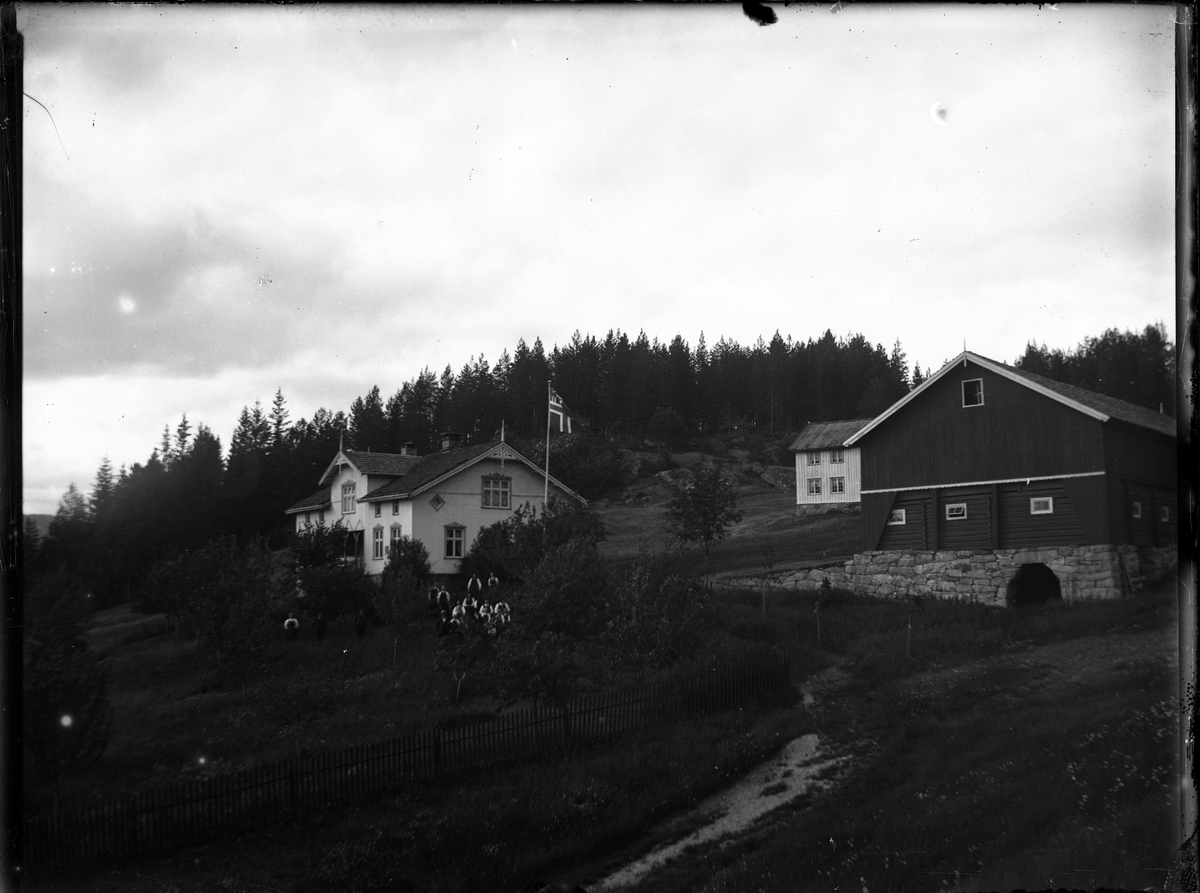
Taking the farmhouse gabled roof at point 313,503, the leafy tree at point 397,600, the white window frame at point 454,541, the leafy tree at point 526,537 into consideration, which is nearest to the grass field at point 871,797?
the leafy tree at point 397,600

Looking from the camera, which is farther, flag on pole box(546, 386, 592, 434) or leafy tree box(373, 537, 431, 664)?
flag on pole box(546, 386, 592, 434)

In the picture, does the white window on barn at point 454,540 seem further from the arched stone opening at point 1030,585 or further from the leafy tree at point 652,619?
the arched stone opening at point 1030,585

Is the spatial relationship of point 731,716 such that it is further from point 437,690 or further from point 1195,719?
point 1195,719

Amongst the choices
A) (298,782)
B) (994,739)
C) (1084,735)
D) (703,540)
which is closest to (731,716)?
(994,739)

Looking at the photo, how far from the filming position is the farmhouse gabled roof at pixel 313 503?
82.3ft

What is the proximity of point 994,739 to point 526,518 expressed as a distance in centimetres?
2174

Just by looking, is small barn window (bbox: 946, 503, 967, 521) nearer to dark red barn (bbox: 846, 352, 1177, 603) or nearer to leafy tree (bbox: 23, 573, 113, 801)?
dark red barn (bbox: 846, 352, 1177, 603)

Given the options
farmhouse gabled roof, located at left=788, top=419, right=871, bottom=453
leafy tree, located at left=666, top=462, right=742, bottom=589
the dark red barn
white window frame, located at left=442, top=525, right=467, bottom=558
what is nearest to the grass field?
the dark red barn

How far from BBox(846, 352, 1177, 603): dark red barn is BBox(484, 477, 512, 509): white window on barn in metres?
14.7

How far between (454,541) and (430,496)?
2.25 m

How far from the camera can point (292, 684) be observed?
61.7 ft

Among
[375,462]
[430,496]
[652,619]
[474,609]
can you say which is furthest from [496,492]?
[652,619]

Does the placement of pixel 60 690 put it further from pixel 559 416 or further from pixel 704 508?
pixel 704 508

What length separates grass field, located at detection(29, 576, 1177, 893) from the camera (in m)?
7.27
